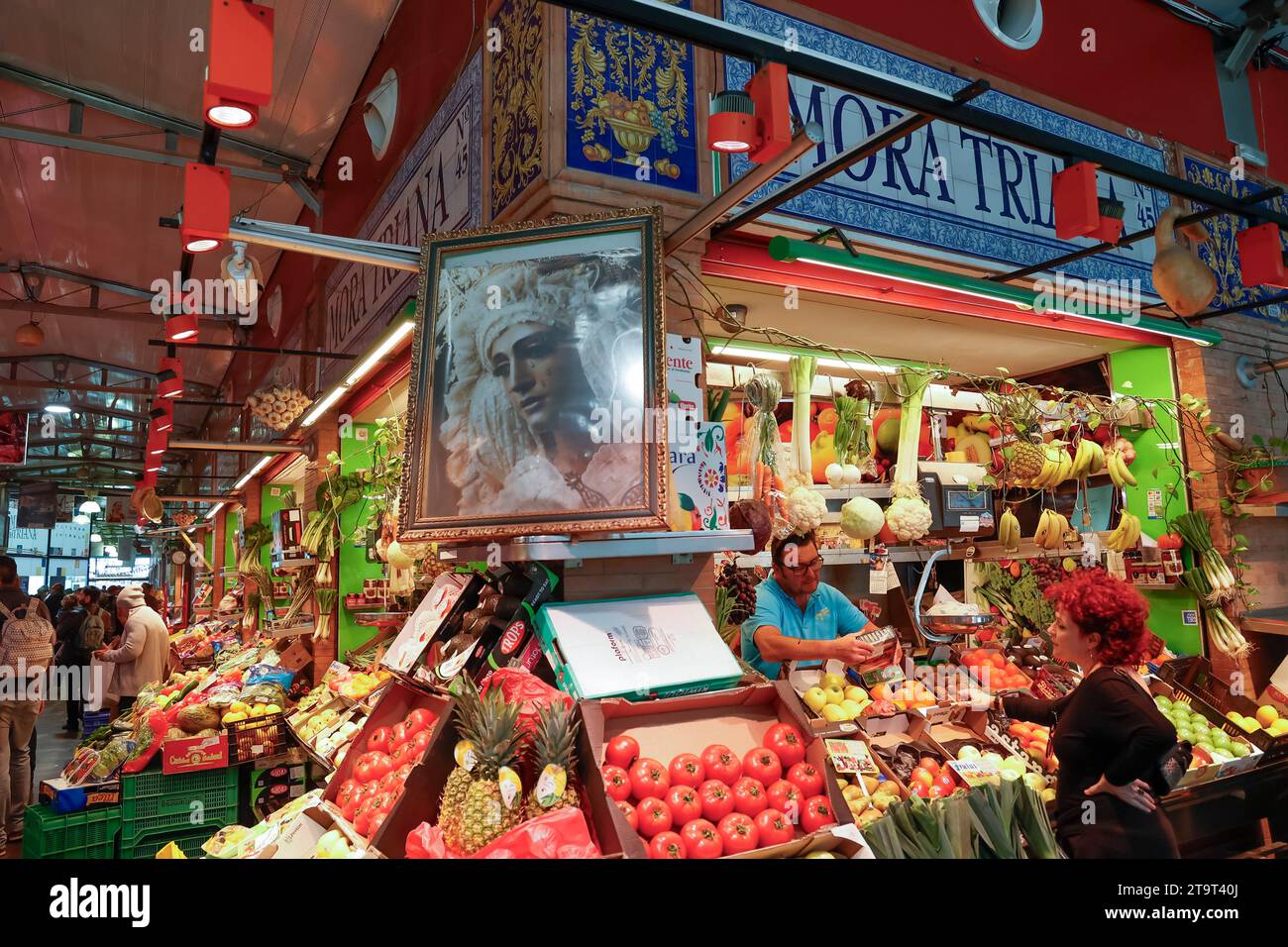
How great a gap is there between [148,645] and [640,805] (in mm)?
8285

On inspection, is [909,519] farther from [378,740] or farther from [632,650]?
[378,740]

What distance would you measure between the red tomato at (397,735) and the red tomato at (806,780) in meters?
1.39

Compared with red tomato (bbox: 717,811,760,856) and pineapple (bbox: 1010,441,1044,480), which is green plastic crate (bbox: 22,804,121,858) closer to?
red tomato (bbox: 717,811,760,856)

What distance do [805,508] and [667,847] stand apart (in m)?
2.15

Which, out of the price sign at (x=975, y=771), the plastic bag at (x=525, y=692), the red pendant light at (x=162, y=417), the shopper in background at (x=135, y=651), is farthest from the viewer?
the shopper in background at (x=135, y=651)

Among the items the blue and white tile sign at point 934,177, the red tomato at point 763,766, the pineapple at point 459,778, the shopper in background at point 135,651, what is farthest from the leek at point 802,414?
the shopper in background at point 135,651

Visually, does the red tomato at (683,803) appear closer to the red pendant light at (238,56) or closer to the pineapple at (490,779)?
the pineapple at (490,779)

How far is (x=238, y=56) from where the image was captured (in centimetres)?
213

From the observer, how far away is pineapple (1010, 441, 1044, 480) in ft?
16.4

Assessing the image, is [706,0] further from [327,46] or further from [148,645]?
[148,645]

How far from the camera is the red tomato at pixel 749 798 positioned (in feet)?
7.95

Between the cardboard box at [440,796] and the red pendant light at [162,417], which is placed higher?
the red pendant light at [162,417]

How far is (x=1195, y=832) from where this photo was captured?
3908 millimetres
